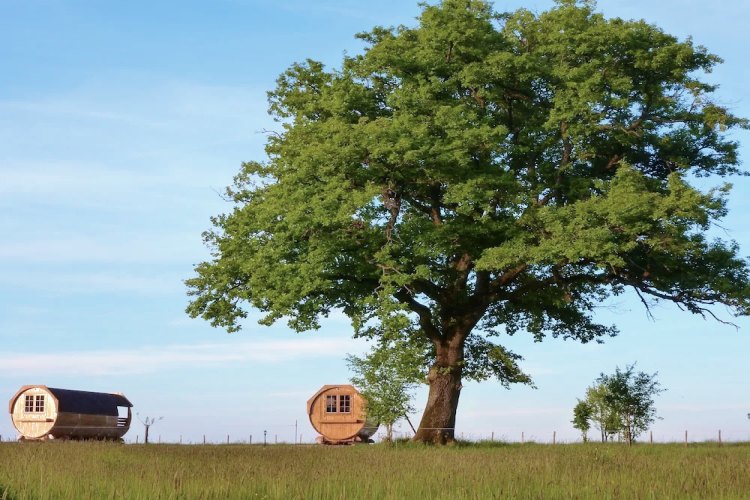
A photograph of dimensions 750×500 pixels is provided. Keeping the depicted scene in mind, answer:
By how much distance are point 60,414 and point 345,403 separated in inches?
628

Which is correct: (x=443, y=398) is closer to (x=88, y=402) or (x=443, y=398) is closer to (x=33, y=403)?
(x=88, y=402)

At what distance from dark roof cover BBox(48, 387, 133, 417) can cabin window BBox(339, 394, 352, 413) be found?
48.9 feet

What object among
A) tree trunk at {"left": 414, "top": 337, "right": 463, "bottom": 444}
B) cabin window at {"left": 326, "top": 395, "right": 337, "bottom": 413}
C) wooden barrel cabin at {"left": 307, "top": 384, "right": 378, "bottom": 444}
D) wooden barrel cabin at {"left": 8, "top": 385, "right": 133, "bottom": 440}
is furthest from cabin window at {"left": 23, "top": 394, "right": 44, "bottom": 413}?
tree trunk at {"left": 414, "top": 337, "right": 463, "bottom": 444}

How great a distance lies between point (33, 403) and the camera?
4606 cm

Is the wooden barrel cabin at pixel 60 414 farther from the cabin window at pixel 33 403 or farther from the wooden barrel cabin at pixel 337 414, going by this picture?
the wooden barrel cabin at pixel 337 414

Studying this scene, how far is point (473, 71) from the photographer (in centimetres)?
3038

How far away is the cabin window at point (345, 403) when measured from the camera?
4372 centimetres

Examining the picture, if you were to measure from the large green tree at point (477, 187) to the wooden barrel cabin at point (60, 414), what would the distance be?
16.5 metres

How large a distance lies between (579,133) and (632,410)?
18037 mm

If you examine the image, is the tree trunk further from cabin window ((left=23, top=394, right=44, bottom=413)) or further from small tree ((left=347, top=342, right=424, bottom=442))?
cabin window ((left=23, top=394, right=44, bottom=413))

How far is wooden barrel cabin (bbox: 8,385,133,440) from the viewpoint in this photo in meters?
45.2

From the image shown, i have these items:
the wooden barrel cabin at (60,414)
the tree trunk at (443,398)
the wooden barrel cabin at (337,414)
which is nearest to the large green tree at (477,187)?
the tree trunk at (443,398)

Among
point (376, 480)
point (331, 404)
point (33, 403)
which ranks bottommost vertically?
point (376, 480)

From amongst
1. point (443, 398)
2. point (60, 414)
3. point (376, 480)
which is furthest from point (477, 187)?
point (60, 414)
